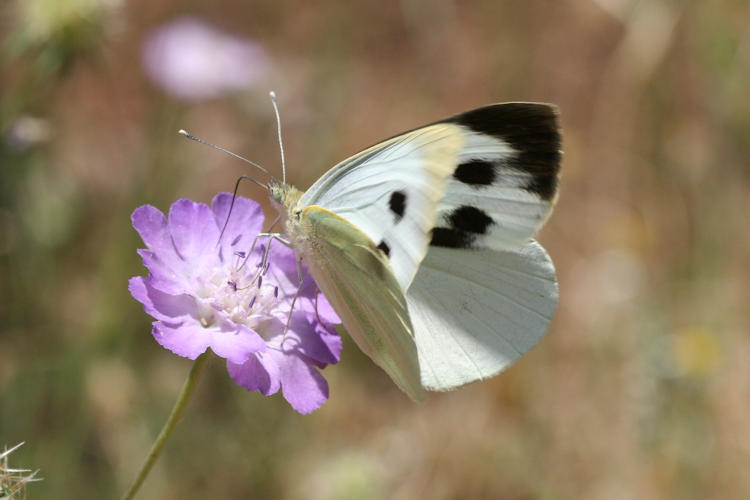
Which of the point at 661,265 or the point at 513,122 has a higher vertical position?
the point at 513,122

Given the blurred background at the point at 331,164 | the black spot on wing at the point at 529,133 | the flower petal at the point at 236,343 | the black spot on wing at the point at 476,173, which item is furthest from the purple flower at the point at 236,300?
the blurred background at the point at 331,164

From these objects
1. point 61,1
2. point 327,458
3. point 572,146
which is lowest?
point 327,458

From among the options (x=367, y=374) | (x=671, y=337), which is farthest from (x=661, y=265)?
(x=367, y=374)

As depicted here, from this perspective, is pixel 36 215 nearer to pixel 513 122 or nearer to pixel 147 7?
pixel 147 7

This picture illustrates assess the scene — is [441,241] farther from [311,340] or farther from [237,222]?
[237,222]

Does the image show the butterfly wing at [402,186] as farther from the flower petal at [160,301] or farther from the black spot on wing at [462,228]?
the flower petal at [160,301]

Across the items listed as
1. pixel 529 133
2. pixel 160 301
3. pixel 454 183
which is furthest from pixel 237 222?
pixel 529 133

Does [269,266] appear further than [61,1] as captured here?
No

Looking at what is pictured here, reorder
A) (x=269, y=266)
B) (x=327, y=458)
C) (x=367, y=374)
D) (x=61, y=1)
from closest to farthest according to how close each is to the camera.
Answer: (x=269, y=266) → (x=61, y=1) → (x=327, y=458) → (x=367, y=374)
